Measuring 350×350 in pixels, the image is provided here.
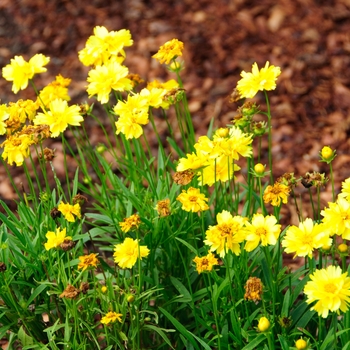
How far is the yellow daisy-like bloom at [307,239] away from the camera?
1.69 meters

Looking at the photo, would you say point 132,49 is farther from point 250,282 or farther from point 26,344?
point 250,282

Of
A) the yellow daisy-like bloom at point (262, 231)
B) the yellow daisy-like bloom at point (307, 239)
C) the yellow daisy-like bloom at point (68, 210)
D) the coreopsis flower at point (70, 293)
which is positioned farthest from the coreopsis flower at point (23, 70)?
the yellow daisy-like bloom at point (307, 239)

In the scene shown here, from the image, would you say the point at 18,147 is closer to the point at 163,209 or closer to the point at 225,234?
the point at 163,209

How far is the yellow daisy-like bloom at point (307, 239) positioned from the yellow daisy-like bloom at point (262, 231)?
42 millimetres

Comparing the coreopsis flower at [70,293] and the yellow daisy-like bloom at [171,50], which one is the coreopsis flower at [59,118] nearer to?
the yellow daisy-like bloom at [171,50]

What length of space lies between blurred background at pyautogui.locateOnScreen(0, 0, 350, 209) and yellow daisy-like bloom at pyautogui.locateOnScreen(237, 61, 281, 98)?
1668 mm

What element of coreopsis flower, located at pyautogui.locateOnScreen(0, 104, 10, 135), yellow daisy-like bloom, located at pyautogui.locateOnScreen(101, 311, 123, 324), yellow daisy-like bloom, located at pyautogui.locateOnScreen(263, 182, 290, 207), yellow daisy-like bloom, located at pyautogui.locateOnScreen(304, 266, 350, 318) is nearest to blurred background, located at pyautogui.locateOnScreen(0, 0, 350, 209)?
Result: coreopsis flower, located at pyautogui.locateOnScreen(0, 104, 10, 135)

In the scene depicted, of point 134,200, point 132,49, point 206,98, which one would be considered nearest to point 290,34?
point 206,98

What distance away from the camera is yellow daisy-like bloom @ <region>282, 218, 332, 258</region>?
1692 mm

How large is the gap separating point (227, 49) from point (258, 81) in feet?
7.76

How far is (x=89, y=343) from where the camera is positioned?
2.16 meters

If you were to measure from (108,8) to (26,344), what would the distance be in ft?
9.85

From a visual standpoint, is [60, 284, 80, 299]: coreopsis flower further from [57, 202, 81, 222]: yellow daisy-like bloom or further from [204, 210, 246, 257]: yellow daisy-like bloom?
[204, 210, 246, 257]: yellow daisy-like bloom

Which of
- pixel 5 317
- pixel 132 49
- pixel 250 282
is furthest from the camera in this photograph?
pixel 132 49
